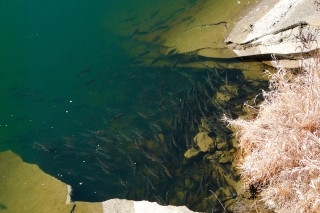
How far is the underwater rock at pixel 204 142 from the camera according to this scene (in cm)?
506

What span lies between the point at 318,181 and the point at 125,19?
17.4 ft

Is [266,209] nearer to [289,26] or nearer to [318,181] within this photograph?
[318,181]

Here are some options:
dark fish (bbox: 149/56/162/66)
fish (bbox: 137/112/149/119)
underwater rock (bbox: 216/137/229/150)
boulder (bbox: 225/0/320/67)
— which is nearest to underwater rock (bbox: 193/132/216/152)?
underwater rock (bbox: 216/137/229/150)

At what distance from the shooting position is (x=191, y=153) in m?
5.09

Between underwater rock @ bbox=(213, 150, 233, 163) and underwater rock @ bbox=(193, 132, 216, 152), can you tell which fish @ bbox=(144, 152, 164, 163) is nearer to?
underwater rock @ bbox=(193, 132, 216, 152)

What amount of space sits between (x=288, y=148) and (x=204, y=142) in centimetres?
131

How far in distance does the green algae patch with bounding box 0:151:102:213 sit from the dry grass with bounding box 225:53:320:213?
191 centimetres

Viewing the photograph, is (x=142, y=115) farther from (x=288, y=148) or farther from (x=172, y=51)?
(x=288, y=148)

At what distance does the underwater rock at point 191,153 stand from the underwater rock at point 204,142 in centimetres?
8

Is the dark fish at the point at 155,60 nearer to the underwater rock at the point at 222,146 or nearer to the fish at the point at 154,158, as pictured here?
the fish at the point at 154,158

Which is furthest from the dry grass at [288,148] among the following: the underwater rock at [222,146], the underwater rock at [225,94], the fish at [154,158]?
the fish at [154,158]

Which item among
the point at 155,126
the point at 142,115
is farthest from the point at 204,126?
the point at 142,115

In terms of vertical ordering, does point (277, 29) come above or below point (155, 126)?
above

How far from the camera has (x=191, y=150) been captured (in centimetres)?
512
